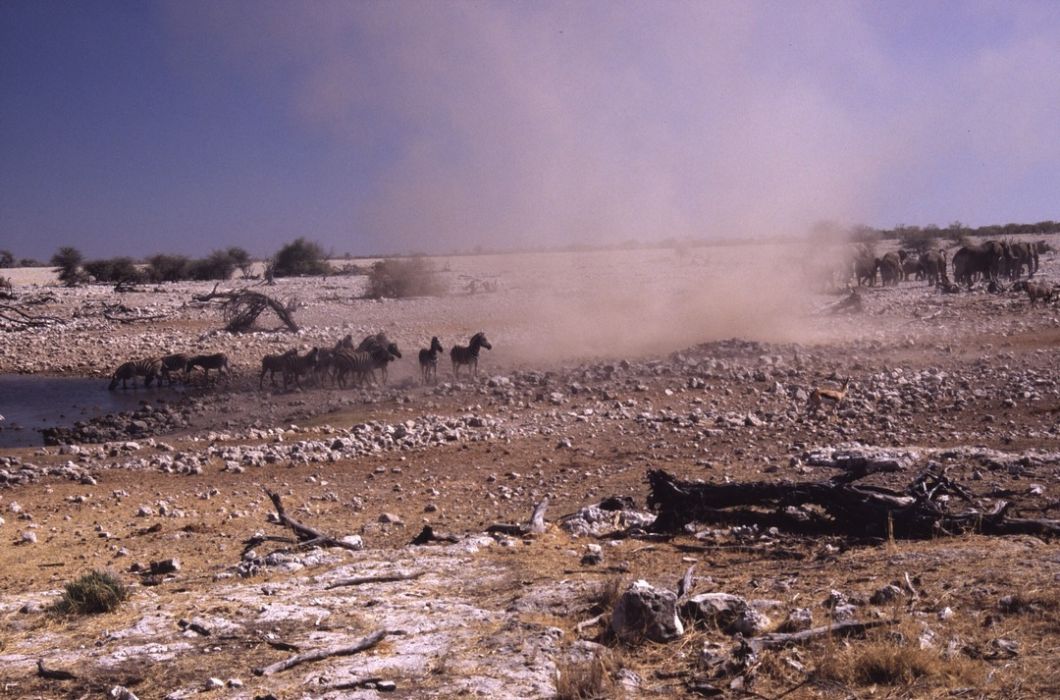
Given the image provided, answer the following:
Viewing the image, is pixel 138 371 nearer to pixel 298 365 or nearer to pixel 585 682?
pixel 298 365

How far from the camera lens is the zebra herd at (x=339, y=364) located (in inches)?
803

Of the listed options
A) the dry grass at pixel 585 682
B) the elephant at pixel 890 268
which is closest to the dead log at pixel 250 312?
the elephant at pixel 890 268

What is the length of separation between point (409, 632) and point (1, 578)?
447 cm

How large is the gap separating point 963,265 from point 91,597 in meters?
32.9

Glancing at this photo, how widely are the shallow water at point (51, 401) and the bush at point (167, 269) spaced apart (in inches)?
1234

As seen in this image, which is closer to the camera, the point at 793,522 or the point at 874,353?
the point at 793,522

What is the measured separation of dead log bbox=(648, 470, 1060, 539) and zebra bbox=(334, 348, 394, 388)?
12.7 metres

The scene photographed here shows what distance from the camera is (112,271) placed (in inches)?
2163

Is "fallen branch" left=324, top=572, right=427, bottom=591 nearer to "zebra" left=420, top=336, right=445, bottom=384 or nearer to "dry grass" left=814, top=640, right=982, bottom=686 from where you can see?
"dry grass" left=814, top=640, right=982, bottom=686

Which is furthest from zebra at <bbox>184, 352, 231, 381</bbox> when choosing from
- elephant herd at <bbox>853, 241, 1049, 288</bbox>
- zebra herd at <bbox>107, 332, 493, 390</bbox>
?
elephant herd at <bbox>853, 241, 1049, 288</bbox>

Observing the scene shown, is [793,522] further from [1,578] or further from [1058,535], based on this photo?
[1,578]

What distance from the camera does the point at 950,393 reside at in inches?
581

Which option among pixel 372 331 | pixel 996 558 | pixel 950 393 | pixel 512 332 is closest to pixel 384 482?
pixel 996 558

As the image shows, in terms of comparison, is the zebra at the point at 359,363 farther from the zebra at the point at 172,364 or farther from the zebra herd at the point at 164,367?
the zebra at the point at 172,364
